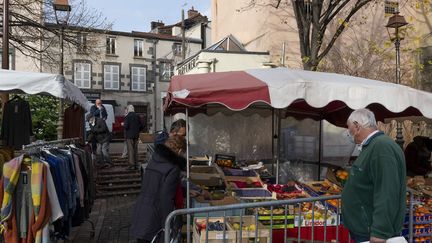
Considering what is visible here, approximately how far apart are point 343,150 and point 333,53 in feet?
28.9

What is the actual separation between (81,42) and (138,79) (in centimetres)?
2185

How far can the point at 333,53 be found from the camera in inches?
687

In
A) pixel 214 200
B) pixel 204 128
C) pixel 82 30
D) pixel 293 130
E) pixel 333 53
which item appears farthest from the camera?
pixel 333 53

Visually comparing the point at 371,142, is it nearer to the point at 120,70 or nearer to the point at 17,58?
the point at 17,58

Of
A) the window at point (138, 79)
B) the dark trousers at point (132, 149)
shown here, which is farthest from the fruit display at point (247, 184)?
the window at point (138, 79)

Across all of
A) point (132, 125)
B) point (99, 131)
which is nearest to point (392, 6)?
point (132, 125)

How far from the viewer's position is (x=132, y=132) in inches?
455

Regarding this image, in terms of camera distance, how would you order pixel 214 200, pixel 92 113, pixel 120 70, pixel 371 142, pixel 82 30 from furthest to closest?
1. pixel 120 70
2. pixel 82 30
3. pixel 92 113
4. pixel 214 200
5. pixel 371 142

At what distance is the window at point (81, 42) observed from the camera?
14382 mm

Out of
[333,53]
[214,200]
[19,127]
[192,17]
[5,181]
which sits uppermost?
[192,17]

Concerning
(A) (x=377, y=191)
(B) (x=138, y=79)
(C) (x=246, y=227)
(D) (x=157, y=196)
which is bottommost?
(C) (x=246, y=227)

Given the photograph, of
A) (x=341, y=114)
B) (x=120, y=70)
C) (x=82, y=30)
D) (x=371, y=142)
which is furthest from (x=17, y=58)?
(x=371, y=142)

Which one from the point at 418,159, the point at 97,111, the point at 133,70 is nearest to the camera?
the point at 418,159

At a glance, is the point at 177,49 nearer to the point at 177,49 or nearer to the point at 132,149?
the point at 177,49
